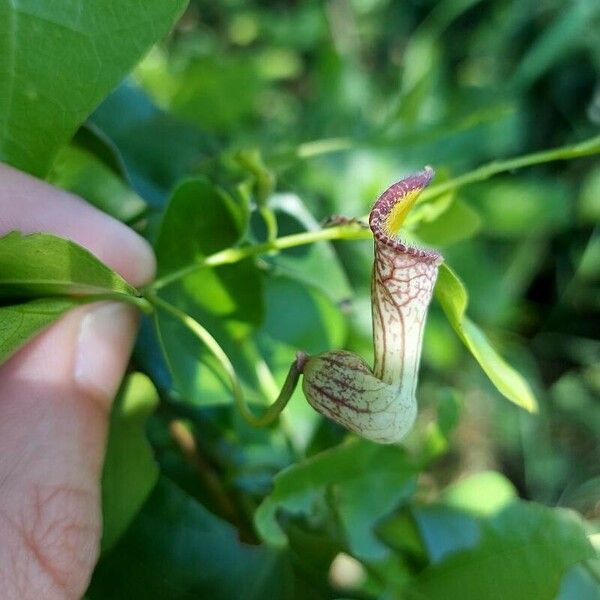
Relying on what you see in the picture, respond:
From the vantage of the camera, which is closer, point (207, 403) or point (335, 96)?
point (207, 403)

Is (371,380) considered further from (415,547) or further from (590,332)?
(590,332)

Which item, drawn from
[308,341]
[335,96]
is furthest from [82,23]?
[335,96]

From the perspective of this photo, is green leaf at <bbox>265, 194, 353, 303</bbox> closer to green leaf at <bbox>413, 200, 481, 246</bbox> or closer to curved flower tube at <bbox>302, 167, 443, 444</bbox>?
green leaf at <bbox>413, 200, 481, 246</bbox>

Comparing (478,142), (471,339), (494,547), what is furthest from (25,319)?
(478,142)

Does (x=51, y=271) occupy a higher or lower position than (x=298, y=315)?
higher

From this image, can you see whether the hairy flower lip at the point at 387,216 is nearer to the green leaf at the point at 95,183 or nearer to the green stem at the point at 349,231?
the green stem at the point at 349,231

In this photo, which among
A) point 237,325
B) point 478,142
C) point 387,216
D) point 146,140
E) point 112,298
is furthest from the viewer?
point 478,142

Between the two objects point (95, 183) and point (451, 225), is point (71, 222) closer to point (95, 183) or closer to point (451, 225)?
point (95, 183)

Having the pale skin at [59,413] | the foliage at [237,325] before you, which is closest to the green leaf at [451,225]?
the foliage at [237,325]
